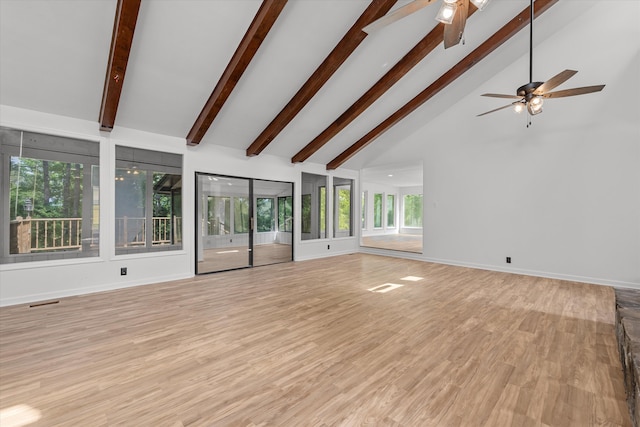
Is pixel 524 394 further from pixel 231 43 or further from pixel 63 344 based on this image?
pixel 231 43

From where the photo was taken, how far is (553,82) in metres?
3.19

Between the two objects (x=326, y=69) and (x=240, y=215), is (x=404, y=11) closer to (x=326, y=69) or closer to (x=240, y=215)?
(x=326, y=69)

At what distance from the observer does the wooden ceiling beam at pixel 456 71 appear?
4340 millimetres

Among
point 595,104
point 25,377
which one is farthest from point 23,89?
point 595,104

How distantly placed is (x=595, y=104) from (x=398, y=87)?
11.2 feet

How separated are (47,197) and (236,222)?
10.2 ft

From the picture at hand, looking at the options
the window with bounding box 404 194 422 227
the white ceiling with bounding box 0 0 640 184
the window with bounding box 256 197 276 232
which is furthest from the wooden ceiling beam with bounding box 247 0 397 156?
the window with bounding box 404 194 422 227

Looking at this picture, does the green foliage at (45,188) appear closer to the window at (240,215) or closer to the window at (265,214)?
the window at (240,215)

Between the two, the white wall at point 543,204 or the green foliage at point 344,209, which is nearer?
the white wall at point 543,204

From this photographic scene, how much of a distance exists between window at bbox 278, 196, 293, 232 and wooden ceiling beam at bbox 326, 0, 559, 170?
2.00 meters

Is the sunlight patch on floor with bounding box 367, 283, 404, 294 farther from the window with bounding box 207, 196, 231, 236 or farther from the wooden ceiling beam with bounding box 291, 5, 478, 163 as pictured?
the window with bounding box 207, 196, 231, 236

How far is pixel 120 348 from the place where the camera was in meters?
2.54

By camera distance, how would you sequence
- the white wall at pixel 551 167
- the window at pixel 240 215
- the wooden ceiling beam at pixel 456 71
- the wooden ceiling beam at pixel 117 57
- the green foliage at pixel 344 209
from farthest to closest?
the green foliage at pixel 344 209 → the window at pixel 240 215 → the white wall at pixel 551 167 → the wooden ceiling beam at pixel 456 71 → the wooden ceiling beam at pixel 117 57

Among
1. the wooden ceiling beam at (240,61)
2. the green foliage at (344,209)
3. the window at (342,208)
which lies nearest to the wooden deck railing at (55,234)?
the wooden ceiling beam at (240,61)
